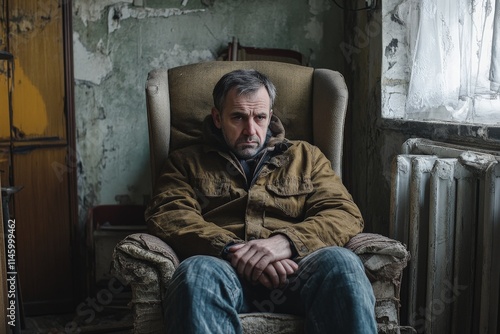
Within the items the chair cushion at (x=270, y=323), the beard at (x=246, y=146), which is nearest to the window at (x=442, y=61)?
the beard at (x=246, y=146)

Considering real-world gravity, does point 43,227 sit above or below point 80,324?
above

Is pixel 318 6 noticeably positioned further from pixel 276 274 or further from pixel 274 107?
pixel 276 274

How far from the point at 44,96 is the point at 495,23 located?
1.97 meters

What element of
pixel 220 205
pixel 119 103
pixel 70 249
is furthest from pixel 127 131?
pixel 220 205

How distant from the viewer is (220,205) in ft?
6.51

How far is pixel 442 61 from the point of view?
96.3 inches

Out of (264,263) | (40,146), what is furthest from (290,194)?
(40,146)

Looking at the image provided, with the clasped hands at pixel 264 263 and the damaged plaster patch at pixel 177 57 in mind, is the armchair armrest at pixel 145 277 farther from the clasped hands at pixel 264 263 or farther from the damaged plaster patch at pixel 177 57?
the damaged plaster patch at pixel 177 57

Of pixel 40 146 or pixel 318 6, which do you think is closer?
pixel 40 146

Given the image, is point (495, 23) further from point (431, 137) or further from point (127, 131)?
point (127, 131)

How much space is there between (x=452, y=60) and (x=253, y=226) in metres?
1.18

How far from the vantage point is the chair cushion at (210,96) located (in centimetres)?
225

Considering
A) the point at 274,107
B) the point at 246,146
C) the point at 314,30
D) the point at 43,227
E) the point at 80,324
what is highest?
the point at 314,30

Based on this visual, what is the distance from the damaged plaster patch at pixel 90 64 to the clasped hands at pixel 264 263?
1.55 m
